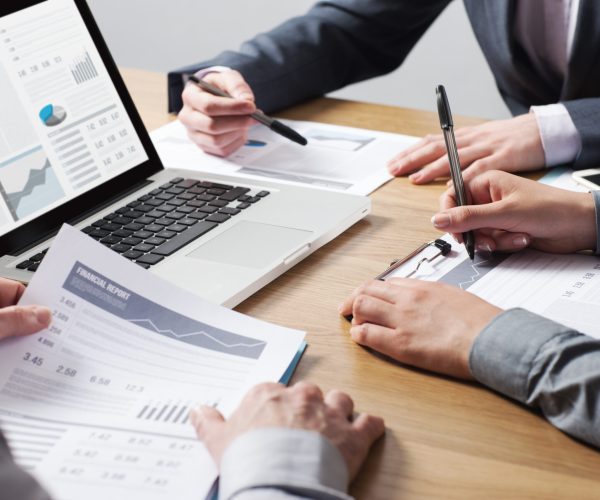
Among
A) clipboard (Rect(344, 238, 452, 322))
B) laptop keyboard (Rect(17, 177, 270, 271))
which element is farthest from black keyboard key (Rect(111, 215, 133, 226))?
clipboard (Rect(344, 238, 452, 322))

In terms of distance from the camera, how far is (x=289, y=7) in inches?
123

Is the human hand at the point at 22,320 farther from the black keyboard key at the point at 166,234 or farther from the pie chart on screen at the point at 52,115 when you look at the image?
the pie chart on screen at the point at 52,115

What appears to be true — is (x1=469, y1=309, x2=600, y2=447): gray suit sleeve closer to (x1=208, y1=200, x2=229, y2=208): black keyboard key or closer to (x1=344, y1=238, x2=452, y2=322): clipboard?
(x1=344, y1=238, x2=452, y2=322): clipboard

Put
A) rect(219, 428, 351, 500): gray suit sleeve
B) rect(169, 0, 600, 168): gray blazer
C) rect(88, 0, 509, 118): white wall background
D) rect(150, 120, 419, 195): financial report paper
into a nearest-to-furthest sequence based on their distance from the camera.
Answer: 1. rect(219, 428, 351, 500): gray suit sleeve
2. rect(150, 120, 419, 195): financial report paper
3. rect(169, 0, 600, 168): gray blazer
4. rect(88, 0, 509, 118): white wall background

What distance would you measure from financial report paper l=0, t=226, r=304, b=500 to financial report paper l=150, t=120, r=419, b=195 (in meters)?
0.45

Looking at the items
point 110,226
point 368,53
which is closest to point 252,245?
point 110,226

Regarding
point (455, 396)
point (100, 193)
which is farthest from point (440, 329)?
point (100, 193)

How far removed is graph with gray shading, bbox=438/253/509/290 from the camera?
0.98m

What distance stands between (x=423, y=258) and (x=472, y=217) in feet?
0.24

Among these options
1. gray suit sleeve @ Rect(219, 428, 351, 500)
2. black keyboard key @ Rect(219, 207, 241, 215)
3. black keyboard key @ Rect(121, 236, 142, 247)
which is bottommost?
gray suit sleeve @ Rect(219, 428, 351, 500)

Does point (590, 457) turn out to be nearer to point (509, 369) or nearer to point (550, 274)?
point (509, 369)

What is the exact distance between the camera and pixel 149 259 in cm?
101

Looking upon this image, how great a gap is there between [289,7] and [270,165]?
1.90 metres

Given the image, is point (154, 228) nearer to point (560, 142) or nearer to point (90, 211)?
point (90, 211)
